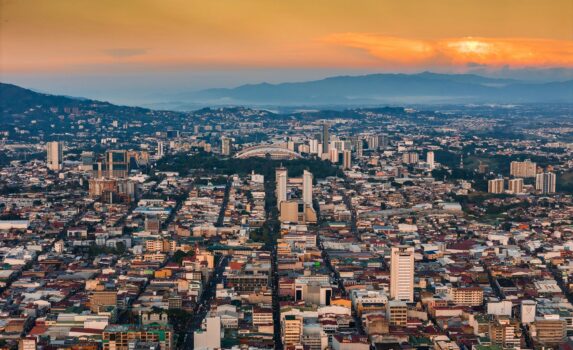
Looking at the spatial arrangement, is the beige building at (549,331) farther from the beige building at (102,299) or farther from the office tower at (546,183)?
the office tower at (546,183)

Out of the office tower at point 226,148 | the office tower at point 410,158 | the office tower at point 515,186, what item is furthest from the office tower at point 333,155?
the office tower at point 515,186

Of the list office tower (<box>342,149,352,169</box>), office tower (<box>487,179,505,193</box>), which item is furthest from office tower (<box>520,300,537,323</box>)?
office tower (<box>342,149,352,169</box>)

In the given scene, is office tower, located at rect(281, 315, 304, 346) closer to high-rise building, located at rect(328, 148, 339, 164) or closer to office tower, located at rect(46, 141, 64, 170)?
office tower, located at rect(46, 141, 64, 170)

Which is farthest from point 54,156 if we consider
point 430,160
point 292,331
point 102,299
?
point 292,331

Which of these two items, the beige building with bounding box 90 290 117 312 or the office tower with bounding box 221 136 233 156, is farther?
the office tower with bounding box 221 136 233 156

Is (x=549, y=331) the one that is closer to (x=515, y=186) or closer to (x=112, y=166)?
(x=515, y=186)

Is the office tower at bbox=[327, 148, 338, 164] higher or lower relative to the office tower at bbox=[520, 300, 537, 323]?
higher

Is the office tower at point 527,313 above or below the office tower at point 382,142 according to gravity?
below
